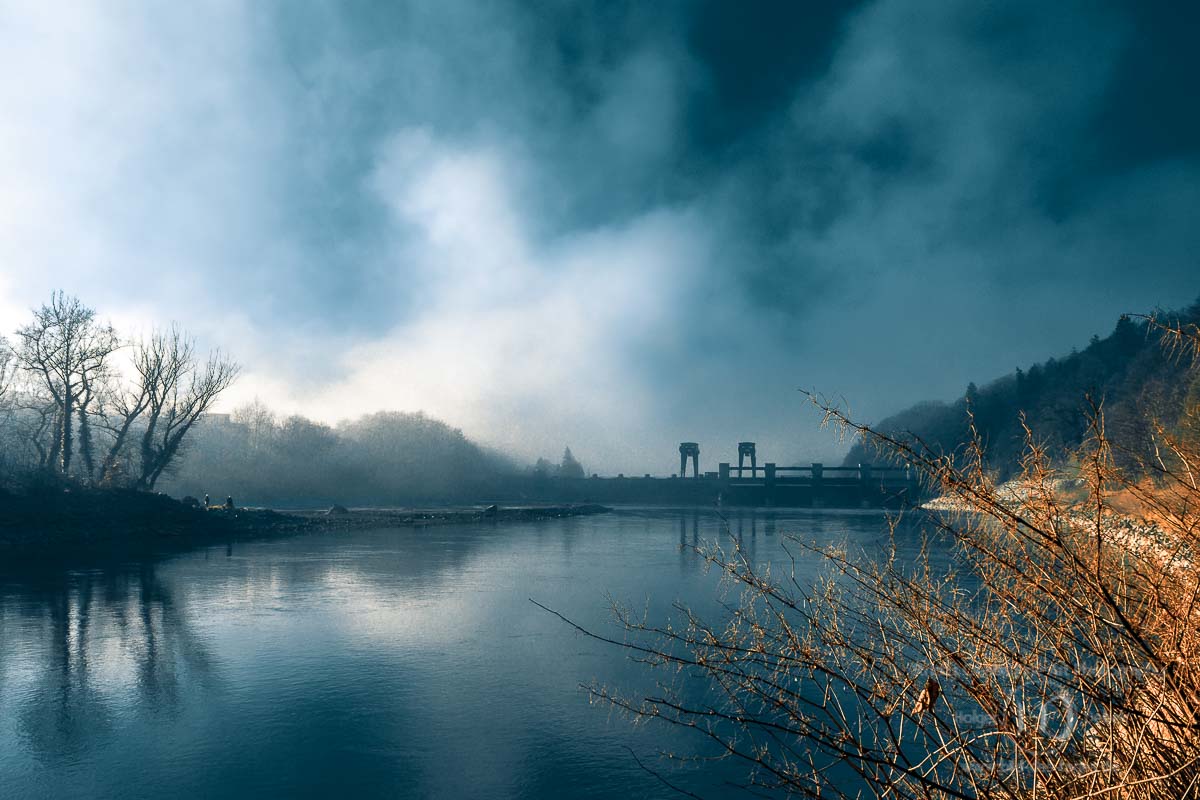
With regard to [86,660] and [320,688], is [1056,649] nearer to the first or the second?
[320,688]

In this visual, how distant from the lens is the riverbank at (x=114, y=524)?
76.8ft

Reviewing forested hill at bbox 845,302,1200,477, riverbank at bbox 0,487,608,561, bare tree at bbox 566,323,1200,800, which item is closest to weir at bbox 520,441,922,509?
forested hill at bbox 845,302,1200,477

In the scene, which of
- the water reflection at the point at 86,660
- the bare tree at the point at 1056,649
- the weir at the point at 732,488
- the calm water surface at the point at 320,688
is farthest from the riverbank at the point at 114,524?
the weir at the point at 732,488

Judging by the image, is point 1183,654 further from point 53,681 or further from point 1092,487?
point 53,681

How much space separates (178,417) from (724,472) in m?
74.9

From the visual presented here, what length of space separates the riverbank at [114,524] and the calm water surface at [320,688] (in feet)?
18.4

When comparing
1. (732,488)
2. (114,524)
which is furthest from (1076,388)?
(114,524)

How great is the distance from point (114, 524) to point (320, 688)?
23.5 meters

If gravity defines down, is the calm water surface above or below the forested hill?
below

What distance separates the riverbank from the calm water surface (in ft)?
18.4

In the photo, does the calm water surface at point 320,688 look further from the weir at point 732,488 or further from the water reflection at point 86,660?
the weir at point 732,488

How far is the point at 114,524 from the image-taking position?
90.8ft

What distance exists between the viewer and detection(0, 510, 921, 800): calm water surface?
7055 millimetres

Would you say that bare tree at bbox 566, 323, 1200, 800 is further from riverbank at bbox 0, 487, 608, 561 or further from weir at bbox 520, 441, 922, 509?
weir at bbox 520, 441, 922, 509
